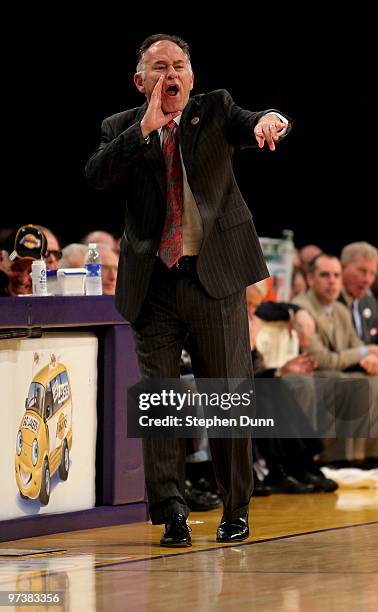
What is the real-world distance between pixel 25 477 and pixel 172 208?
49.2 inches

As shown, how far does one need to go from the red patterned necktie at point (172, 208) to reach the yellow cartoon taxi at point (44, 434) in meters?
0.91

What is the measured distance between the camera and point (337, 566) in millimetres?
4188

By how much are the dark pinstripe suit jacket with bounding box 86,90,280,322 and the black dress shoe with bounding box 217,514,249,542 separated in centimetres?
79

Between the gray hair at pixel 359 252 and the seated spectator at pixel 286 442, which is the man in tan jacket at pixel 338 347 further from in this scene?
the gray hair at pixel 359 252

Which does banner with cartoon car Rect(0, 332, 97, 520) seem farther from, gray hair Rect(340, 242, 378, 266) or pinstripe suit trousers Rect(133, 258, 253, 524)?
gray hair Rect(340, 242, 378, 266)

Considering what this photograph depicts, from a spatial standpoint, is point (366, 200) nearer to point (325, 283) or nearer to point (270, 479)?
point (325, 283)

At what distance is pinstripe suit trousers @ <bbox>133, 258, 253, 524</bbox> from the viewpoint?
15.4ft

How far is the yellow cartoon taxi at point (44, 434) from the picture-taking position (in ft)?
17.1

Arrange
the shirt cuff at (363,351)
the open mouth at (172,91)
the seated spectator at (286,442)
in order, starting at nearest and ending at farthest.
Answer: the open mouth at (172,91) → the seated spectator at (286,442) → the shirt cuff at (363,351)

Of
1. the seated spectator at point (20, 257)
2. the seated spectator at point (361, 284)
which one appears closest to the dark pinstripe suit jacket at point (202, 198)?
the seated spectator at point (20, 257)

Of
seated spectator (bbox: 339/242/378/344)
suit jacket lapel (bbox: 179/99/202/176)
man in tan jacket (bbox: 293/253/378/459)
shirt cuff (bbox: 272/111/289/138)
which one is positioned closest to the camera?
shirt cuff (bbox: 272/111/289/138)

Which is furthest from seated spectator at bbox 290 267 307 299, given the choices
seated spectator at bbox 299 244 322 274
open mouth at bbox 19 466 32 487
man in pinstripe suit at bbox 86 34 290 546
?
man in pinstripe suit at bbox 86 34 290 546

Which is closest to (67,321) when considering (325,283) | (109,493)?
(109,493)

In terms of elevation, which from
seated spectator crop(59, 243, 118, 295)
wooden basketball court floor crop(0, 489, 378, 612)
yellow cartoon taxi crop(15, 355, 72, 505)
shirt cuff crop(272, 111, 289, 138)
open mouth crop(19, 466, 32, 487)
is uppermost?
shirt cuff crop(272, 111, 289, 138)
